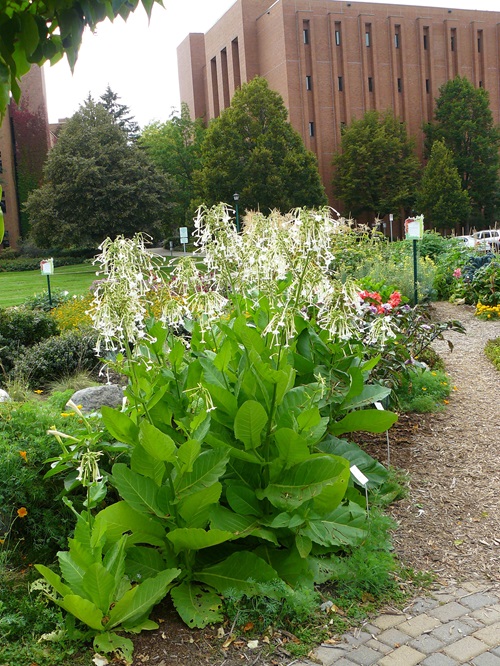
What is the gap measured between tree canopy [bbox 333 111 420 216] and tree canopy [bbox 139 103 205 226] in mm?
10352

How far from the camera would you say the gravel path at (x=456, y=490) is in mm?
3857

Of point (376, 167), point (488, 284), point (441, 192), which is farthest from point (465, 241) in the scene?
point (488, 284)

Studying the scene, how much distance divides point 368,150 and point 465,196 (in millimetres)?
Answer: 7264

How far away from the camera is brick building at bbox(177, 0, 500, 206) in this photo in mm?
43469

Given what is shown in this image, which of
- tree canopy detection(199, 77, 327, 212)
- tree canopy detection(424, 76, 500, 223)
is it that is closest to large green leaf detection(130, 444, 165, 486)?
tree canopy detection(199, 77, 327, 212)

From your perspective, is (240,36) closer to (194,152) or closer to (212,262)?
(194,152)

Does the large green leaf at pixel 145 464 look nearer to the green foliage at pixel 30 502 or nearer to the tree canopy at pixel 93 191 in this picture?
the green foliage at pixel 30 502

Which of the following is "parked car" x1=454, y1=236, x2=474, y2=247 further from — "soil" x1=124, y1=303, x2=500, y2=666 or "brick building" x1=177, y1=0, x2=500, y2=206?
"soil" x1=124, y1=303, x2=500, y2=666

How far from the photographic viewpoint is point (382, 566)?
11.7 ft

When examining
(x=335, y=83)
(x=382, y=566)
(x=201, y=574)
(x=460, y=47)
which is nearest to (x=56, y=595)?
(x=201, y=574)

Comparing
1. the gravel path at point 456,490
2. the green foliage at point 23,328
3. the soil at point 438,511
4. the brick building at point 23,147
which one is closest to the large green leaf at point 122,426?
the soil at point 438,511

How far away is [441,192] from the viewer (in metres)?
43.5

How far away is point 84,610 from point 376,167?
4375 cm

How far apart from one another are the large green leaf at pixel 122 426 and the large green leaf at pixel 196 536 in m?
0.50
